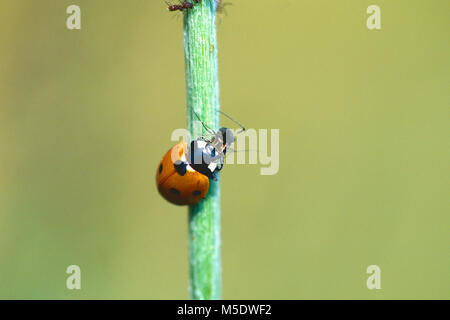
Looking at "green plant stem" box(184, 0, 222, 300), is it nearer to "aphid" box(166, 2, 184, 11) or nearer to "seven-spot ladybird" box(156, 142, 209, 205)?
"aphid" box(166, 2, 184, 11)

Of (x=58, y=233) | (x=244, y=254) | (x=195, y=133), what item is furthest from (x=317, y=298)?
(x=195, y=133)

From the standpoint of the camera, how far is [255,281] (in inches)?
180

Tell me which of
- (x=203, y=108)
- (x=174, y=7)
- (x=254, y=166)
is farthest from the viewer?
(x=254, y=166)

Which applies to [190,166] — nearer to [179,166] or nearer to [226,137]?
[179,166]

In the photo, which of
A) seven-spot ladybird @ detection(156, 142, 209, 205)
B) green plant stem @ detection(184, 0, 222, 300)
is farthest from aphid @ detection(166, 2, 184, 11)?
seven-spot ladybird @ detection(156, 142, 209, 205)

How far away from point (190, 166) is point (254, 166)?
5.63ft

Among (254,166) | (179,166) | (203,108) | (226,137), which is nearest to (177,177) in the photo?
(179,166)

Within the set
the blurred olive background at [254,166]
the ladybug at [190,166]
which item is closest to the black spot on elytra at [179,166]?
the ladybug at [190,166]

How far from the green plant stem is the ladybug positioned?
0.46m

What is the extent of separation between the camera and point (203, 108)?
1.95m

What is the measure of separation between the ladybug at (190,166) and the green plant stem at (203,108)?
0.46m

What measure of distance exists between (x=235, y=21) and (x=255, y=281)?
2348 mm

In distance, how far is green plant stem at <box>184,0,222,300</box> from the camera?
6.15 ft

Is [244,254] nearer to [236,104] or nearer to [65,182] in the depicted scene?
[236,104]
